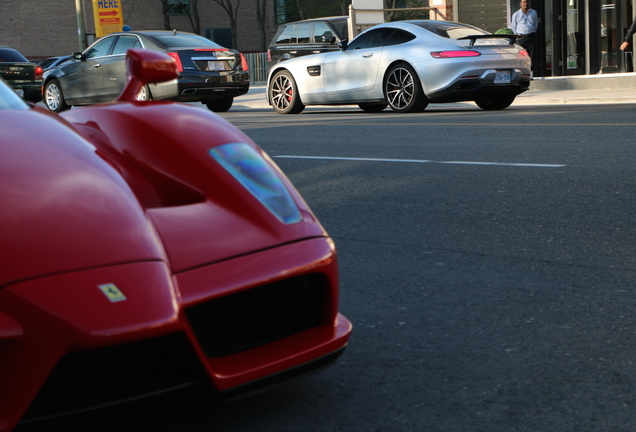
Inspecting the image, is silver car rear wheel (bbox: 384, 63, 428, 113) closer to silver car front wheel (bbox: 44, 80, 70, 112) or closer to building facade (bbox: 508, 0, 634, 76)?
silver car front wheel (bbox: 44, 80, 70, 112)

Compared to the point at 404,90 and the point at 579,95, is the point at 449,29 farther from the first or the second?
the point at 579,95

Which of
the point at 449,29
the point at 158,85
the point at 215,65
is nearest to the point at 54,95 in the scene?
the point at 158,85

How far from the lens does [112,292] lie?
171 cm

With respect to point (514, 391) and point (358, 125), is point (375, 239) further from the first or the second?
point (358, 125)

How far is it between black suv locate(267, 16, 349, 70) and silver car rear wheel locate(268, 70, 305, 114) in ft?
12.7

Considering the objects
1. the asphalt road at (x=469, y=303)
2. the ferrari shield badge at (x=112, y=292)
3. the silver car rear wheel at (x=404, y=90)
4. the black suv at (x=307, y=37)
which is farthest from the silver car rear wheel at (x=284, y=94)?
the ferrari shield badge at (x=112, y=292)

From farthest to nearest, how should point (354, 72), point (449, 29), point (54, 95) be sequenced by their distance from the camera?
point (54, 95), point (354, 72), point (449, 29)

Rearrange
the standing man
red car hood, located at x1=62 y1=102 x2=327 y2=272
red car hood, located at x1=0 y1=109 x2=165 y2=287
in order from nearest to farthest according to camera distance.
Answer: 1. red car hood, located at x1=0 y1=109 x2=165 y2=287
2. red car hood, located at x1=62 y1=102 x2=327 y2=272
3. the standing man

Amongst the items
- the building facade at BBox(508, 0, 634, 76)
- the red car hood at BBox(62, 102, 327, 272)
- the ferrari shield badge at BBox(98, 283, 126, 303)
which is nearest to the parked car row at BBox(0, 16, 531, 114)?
the building facade at BBox(508, 0, 634, 76)

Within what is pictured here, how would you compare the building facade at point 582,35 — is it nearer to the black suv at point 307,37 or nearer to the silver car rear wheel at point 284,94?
the black suv at point 307,37

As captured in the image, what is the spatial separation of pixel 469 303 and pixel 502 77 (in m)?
9.78

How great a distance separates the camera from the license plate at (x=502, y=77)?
1234 centimetres

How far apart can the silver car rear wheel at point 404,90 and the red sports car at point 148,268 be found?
10542mm

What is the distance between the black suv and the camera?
1905cm
